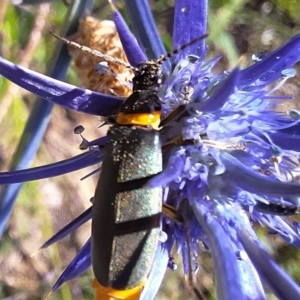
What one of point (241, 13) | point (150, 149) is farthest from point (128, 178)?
point (241, 13)

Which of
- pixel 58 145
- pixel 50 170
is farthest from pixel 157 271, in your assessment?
pixel 58 145

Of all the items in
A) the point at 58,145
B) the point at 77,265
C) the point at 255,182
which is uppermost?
the point at 255,182

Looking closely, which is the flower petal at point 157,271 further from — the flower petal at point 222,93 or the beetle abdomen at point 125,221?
the flower petal at point 222,93

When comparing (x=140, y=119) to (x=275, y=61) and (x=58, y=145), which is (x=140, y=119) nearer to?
(x=275, y=61)

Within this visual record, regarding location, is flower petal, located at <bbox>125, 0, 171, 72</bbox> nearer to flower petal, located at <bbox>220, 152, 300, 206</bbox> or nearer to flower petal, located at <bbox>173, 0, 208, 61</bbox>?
flower petal, located at <bbox>173, 0, 208, 61</bbox>

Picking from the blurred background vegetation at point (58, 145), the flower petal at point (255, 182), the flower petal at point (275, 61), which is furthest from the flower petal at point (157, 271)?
the blurred background vegetation at point (58, 145)

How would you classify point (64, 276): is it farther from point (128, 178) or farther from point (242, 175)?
point (242, 175)
